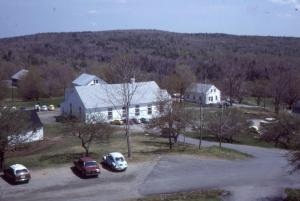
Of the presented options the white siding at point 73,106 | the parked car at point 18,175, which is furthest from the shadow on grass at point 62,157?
the white siding at point 73,106

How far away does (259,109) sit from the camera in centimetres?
7588

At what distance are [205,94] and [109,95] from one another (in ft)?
98.2

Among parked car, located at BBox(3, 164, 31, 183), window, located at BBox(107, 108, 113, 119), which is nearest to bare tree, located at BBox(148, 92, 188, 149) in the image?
parked car, located at BBox(3, 164, 31, 183)

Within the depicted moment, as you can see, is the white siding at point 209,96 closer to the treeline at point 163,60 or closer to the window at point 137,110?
the treeline at point 163,60

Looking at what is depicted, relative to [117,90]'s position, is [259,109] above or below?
below

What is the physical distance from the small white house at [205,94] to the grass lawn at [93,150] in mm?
38272

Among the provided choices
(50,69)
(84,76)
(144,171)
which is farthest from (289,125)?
(50,69)

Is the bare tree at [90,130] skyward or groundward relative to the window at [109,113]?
skyward

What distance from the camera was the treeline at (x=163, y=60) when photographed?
94.2m

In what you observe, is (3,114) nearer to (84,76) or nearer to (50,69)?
(84,76)

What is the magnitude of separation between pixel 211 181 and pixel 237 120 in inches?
911

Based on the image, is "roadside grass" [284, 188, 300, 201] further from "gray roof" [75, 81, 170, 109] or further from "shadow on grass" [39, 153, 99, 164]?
"gray roof" [75, 81, 170, 109]

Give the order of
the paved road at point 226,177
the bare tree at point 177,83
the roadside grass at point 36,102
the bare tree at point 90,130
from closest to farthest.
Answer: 1. the paved road at point 226,177
2. the bare tree at point 90,130
3. the roadside grass at point 36,102
4. the bare tree at point 177,83

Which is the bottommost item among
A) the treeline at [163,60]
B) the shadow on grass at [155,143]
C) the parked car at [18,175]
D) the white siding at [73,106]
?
the shadow on grass at [155,143]
